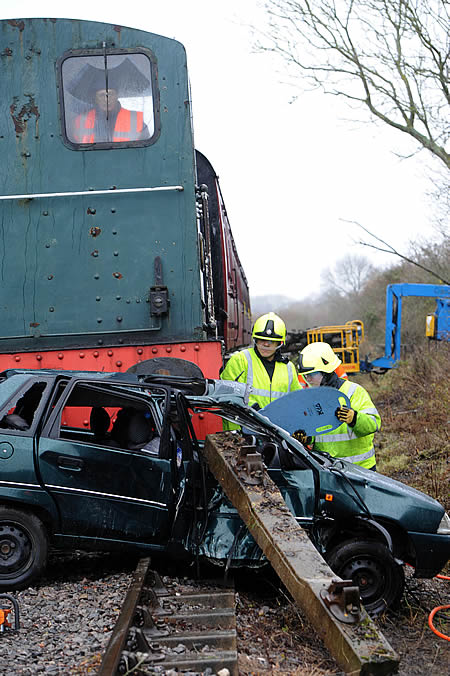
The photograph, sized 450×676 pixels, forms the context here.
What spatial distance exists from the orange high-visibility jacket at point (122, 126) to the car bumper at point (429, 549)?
13.9 ft

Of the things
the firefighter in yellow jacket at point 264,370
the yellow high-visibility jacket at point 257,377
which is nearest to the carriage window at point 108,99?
the firefighter in yellow jacket at point 264,370

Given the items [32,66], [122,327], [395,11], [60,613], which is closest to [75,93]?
[32,66]

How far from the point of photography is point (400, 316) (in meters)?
19.4

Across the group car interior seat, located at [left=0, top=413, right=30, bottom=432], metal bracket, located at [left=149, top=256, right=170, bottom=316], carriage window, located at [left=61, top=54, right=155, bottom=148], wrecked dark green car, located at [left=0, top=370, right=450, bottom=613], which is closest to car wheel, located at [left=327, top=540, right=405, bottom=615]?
wrecked dark green car, located at [left=0, top=370, right=450, bottom=613]

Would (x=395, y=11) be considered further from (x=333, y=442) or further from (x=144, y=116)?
(x=333, y=442)

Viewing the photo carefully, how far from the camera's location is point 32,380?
17.0ft

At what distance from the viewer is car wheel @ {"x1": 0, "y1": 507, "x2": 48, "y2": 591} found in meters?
4.75

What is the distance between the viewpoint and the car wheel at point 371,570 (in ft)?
16.5

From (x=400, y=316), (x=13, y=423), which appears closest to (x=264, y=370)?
(x=13, y=423)

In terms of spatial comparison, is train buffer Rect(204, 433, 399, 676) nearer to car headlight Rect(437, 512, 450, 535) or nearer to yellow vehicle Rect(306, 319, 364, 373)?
car headlight Rect(437, 512, 450, 535)

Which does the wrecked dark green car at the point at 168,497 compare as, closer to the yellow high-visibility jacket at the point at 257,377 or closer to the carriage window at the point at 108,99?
the yellow high-visibility jacket at the point at 257,377

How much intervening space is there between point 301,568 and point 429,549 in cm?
184

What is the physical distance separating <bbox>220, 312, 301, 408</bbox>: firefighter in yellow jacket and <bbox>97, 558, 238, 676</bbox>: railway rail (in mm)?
1901

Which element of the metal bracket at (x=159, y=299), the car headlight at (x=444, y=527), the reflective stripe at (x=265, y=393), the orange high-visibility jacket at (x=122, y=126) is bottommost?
the car headlight at (x=444, y=527)
